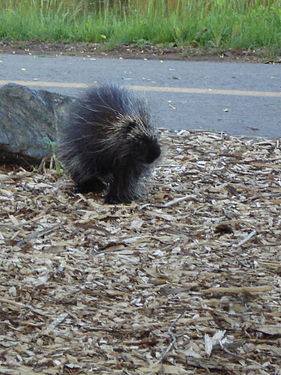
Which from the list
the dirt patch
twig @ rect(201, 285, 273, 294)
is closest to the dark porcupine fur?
twig @ rect(201, 285, 273, 294)

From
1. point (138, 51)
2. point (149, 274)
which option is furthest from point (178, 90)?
point (149, 274)

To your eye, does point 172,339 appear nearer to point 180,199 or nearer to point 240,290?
point 240,290

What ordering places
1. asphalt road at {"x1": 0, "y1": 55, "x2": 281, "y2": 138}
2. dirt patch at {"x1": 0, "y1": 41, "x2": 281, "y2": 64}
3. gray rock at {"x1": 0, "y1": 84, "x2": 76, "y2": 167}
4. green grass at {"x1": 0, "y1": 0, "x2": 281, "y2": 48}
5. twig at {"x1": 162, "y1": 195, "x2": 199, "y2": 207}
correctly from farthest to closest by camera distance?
green grass at {"x1": 0, "y1": 0, "x2": 281, "y2": 48}
dirt patch at {"x1": 0, "y1": 41, "x2": 281, "y2": 64}
asphalt road at {"x1": 0, "y1": 55, "x2": 281, "y2": 138}
gray rock at {"x1": 0, "y1": 84, "x2": 76, "y2": 167}
twig at {"x1": 162, "y1": 195, "x2": 199, "y2": 207}

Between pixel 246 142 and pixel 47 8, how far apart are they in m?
6.50

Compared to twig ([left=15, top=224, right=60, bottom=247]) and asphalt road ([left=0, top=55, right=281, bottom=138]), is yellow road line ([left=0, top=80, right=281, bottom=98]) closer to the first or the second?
asphalt road ([left=0, top=55, right=281, bottom=138])

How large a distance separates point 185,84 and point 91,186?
11.2 feet

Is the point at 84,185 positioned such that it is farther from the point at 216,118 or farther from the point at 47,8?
the point at 47,8

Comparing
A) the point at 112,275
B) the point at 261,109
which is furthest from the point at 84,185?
the point at 261,109

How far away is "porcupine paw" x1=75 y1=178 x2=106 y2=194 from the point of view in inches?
214

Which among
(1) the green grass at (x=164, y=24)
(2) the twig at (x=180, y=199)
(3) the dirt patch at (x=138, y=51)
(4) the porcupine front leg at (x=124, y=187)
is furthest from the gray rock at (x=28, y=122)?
(1) the green grass at (x=164, y=24)

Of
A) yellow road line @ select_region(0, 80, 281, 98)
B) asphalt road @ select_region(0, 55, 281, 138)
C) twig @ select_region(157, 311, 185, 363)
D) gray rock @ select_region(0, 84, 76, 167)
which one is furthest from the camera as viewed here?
yellow road line @ select_region(0, 80, 281, 98)

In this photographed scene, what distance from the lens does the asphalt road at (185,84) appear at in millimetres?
7270

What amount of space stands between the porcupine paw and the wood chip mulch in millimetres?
67

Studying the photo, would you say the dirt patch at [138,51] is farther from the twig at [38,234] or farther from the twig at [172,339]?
the twig at [172,339]
